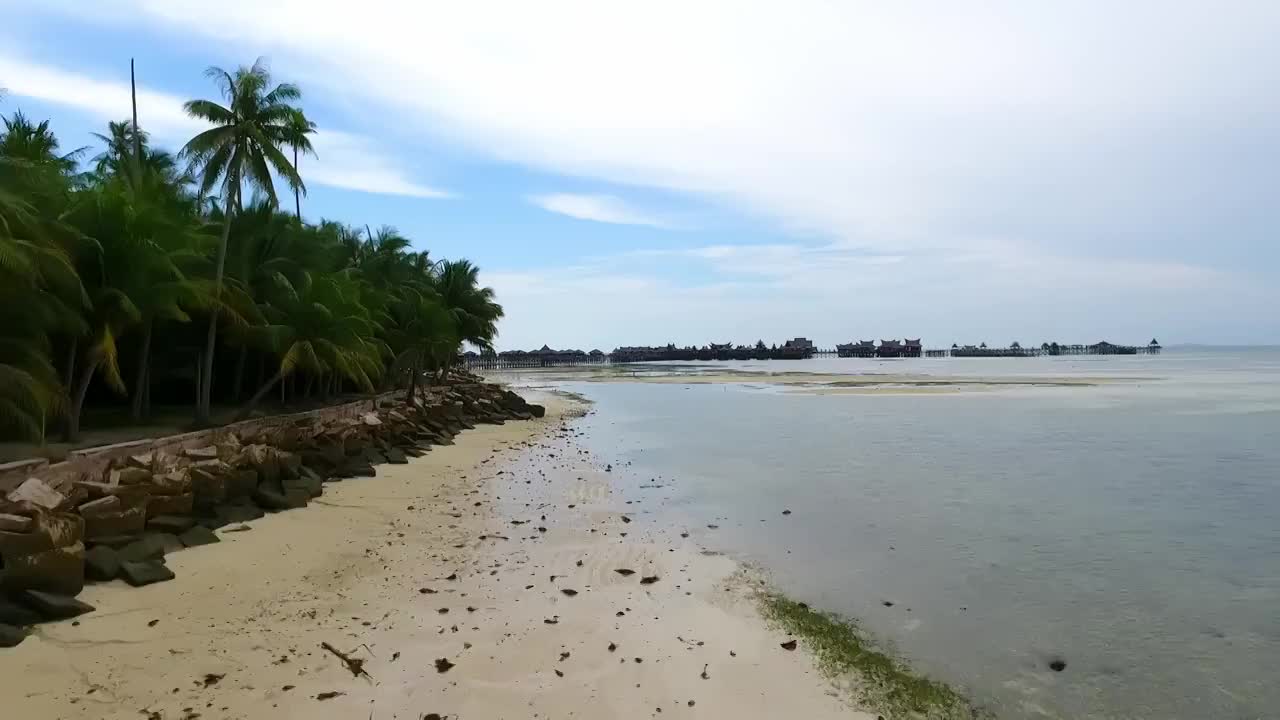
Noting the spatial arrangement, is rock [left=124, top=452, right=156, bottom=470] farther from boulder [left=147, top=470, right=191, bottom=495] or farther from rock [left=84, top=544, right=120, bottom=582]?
rock [left=84, top=544, right=120, bottom=582]

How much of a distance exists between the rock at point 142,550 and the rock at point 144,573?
0.13 meters

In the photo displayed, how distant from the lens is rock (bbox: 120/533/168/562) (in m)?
9.18

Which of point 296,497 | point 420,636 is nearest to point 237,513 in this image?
point 296,497

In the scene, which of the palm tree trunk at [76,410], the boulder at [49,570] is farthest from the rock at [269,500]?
the boulder at [49,570]

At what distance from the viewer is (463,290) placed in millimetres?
44906

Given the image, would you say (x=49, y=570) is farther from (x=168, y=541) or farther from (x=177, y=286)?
(x=177, y=286)

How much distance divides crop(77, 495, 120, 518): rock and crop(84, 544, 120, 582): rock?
0.85 meters

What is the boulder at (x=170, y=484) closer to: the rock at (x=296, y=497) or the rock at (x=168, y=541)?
the rock at (x=168, y=541)

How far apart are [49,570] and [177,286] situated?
7600 mm

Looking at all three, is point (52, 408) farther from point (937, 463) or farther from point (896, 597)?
point (937, 463)

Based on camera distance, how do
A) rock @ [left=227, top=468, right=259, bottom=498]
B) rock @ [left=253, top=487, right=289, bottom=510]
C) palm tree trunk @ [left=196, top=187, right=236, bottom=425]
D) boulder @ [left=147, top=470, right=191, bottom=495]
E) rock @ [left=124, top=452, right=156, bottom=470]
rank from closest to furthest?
boulder @ [left=147, top=470, right=191, bottom=495], rock @ [left=124, top=452, right=156, bottom=470], rock @ [left=227, top=468, right=259, bottom=498], rock @ [left=253, top=487, right=289, bottom=510], palm tree trunk @ [left=196, top=187, right=236, bottom=425]

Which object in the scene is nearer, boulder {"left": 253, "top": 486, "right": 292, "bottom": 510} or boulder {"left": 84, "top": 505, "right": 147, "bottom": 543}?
boulder {"left": 84, "top": 505, "right": 147, "bottom": 543}

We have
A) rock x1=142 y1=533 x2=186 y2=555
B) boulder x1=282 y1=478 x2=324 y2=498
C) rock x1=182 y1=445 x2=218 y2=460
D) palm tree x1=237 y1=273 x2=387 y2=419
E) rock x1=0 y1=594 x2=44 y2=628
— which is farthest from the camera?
palm tree x1=237 y1=273 x2=387 y2=419

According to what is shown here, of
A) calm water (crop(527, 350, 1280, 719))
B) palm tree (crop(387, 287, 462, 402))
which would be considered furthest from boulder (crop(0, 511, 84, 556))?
palm tree (crop(387, 287, 462, 402))
